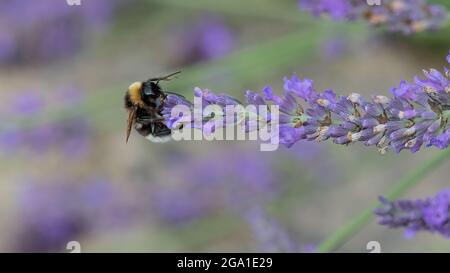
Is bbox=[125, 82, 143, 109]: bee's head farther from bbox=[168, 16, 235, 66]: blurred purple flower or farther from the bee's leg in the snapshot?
bbox=[168, 16, 235, 66]: blurred purple flower

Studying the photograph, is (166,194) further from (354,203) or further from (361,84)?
(361,84)

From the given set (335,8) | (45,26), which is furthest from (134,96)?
(45,26)

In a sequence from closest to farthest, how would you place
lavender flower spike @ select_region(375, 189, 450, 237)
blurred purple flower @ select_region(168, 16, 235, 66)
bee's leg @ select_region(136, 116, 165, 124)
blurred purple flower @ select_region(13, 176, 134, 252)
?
1. lavender flower spike @ select_region(375, 189, 450, 237)
2. bee's leg @ select_region(136, 116, 165, 124)
3. blurred purple flower @ select_region(13, 176, 134, 252)
4. blurred purple flower @ select_region(168, 16, 235, 66)

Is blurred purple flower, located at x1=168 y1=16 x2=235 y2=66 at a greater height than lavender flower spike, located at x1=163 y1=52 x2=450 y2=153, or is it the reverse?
blurred purple flower, located at x1=168 y1=16 x2=235 y2=66

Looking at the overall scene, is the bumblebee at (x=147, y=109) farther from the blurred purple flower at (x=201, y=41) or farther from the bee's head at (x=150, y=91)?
the blurred purple flower at (x=201, y=41)

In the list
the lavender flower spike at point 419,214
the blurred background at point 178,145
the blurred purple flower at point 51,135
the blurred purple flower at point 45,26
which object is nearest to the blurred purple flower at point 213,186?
the blurred background at point 178,145

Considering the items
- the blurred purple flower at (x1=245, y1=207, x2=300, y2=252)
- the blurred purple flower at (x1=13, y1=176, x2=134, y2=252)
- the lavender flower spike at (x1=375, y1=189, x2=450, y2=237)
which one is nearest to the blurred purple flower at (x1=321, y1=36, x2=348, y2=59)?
the blurred purple flower at (x1=245, y1=207, x2=300, y2=252)
